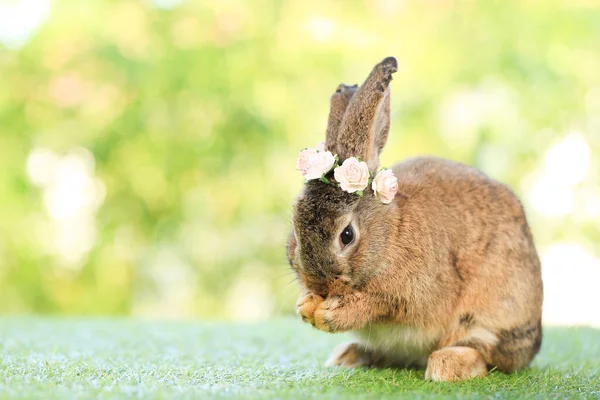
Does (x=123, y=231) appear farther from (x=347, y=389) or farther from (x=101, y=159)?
(x=347, y=389)

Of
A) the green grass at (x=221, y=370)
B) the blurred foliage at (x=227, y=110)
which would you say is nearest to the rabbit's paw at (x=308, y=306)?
the green grass at (x=221, y=370)

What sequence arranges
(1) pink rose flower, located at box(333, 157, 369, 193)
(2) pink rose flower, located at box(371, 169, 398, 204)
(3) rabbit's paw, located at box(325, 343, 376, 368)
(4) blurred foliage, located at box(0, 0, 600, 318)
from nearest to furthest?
(1) pink rose flower, located at box(333, 157, 369, 193)
(2) pink rose flower, located at box(371, 169, 398, 204)
(3) rabbit's paw, located at box(325, 343, 376, 368)
(4) blurred foliage, located at box(0, 0, 600, 318)

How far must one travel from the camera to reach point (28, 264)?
6.63 m

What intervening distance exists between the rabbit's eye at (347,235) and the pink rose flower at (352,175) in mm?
135

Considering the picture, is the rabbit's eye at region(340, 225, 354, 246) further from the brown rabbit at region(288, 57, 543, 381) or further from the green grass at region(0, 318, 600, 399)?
the green grass at region(0, 318, 600, 399)

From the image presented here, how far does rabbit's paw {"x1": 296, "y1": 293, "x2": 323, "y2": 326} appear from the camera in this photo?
8.11 ft

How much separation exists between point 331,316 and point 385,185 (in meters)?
0.51

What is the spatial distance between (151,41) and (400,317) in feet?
15.2

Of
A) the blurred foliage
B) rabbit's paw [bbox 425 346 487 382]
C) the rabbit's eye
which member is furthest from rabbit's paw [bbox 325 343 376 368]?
the blurred foliage

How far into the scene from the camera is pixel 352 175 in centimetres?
244

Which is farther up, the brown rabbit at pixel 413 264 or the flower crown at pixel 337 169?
the flower crown at pixel 337 169

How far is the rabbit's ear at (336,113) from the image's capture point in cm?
262

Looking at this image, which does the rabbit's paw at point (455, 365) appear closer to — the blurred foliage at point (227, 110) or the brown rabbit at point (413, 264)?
the brown rabbit at point (413, 264)

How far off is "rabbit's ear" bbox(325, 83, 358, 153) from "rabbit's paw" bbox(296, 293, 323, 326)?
520 millimetres
